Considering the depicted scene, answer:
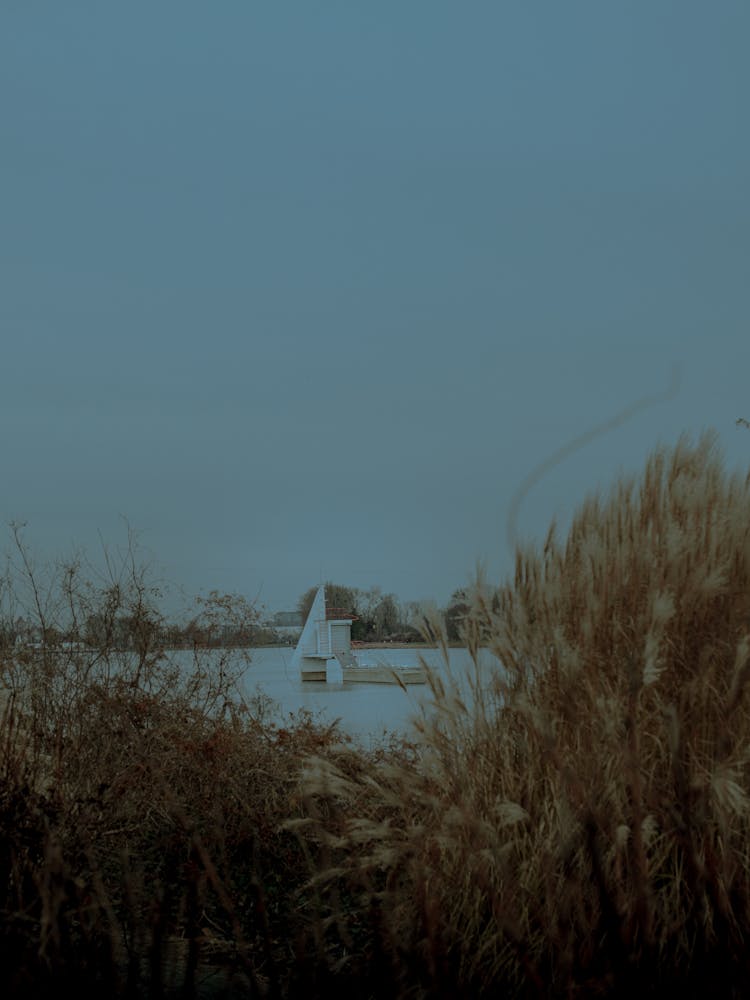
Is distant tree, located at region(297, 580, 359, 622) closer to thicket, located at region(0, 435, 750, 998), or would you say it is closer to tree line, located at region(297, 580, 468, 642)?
tree line, located at region(297, 580, 468, 642)

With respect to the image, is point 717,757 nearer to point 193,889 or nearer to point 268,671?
point 193,889

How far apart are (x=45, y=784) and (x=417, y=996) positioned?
2.88 m

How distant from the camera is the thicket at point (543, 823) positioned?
281 cm

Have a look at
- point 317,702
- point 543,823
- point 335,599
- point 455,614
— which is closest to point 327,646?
point 335,599

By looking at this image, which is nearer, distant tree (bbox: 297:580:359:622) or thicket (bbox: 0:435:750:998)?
thicket (bbox: 0:435:750:998)

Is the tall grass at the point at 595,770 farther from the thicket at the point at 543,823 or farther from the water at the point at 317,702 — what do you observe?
the water at the point at 317,702

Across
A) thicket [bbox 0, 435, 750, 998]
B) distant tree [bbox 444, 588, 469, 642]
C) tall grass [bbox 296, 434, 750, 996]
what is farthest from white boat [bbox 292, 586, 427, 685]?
tall grass [bbox 296, 434, 750, 996]

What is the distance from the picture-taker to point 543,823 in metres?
3.32

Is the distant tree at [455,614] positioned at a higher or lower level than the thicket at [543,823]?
higher

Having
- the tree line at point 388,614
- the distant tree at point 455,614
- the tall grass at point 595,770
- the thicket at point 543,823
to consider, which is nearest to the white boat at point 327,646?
the tree line at point 388,614

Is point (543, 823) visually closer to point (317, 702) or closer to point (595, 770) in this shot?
point (595, 770)

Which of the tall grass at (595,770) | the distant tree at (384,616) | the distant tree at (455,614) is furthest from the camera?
the distant tree at (384,616)

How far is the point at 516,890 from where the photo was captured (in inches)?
128

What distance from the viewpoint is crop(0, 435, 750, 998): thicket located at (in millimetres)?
2807
